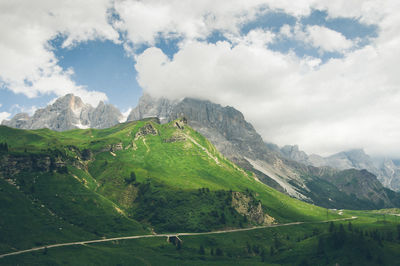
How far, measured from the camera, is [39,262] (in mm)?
189250

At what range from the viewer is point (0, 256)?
614 ft

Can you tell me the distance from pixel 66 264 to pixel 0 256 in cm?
3648

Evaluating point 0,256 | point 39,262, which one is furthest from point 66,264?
point 0,256

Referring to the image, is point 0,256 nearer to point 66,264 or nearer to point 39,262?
point 39,262

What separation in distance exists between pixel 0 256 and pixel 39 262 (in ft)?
72.1

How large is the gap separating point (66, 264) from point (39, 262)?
15.2 meters
